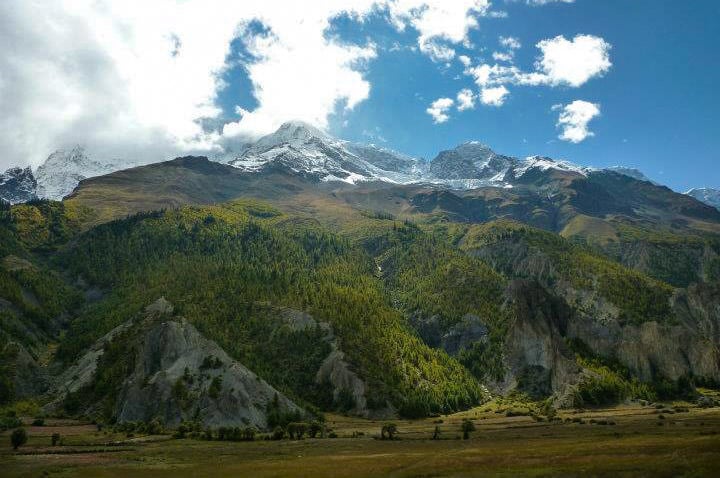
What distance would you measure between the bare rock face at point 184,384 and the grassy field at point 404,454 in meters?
16.9

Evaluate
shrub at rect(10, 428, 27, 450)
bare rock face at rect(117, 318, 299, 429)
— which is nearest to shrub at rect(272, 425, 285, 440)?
bare rock face at rect(117, 318, 299, 429)

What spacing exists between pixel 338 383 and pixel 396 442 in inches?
3254

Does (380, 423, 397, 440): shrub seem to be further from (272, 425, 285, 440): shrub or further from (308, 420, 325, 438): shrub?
(272, 425, 285, 440): shrub

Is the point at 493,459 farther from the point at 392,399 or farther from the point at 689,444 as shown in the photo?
the point at 392,399

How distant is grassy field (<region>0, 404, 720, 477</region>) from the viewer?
68562mm

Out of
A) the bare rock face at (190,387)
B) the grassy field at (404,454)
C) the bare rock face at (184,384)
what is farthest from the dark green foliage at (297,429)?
the bare rock face at (190,387)

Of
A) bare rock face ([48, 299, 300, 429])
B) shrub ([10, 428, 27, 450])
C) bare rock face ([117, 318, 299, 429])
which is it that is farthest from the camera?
bare rock face ([48, 299, 300, 429])

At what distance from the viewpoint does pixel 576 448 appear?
275 ft

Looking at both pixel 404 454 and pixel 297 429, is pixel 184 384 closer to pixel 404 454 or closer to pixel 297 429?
pixel 297 429

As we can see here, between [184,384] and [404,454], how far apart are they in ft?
296

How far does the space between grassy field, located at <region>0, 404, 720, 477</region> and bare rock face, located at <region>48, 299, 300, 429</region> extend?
55.3ft

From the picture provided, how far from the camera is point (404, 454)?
303ft

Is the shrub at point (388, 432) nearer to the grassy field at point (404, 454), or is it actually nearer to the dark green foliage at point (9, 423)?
the grassy field at point (404, 454)

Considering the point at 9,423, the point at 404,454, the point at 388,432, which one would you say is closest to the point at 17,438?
the point at 9,423
